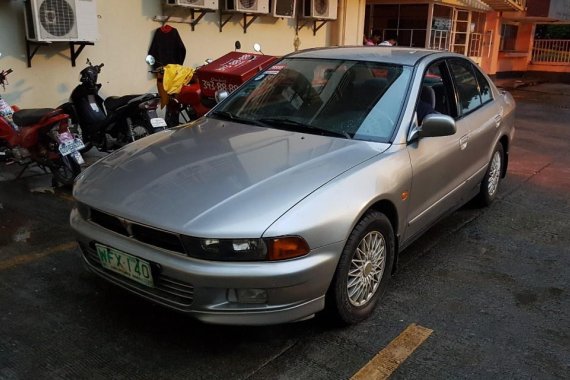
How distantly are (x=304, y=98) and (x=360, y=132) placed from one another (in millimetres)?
607

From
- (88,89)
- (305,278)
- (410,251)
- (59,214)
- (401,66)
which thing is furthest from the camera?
(88,89)

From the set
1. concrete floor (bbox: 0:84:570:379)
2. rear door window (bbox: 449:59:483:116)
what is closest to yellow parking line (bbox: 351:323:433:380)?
concrete floor (bbox: 0:84:570:379)

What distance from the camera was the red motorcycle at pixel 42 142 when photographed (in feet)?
17.7

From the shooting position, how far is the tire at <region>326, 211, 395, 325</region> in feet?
9.56

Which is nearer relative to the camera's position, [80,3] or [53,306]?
[53,306]

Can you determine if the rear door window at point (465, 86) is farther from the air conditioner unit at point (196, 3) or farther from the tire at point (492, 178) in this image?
the air conditioner unit at point (196, 3)

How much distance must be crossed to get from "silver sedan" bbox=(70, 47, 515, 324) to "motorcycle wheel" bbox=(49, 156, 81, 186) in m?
1.99

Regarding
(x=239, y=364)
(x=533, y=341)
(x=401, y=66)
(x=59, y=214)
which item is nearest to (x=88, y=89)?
(x=59, y=214)

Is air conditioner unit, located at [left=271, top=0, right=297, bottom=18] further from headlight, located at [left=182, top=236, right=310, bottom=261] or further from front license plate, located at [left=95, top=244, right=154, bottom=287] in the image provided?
headlight, located at [left=182, top=236, right=310, bottom=261]

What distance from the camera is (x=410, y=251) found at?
14.2ft

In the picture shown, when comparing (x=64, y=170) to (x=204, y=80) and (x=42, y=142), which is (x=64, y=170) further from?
(x=204, y=80)

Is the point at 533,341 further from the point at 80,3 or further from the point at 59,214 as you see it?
the point at 80,3

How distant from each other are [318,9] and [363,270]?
8573 millimetres

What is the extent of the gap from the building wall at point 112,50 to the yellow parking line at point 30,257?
10.9ft
